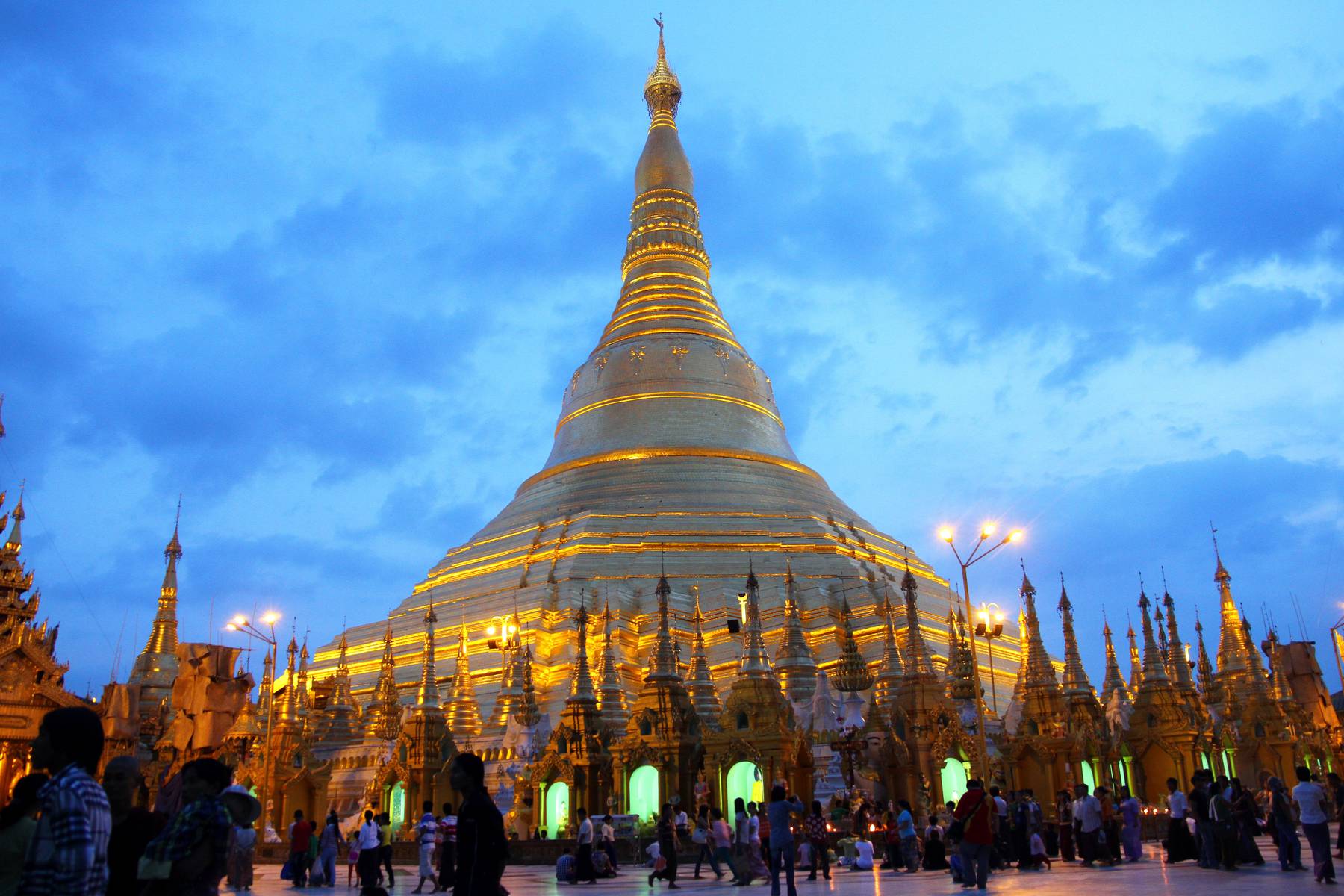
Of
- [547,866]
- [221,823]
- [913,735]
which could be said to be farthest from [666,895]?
[913,735]

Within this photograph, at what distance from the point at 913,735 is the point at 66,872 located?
2149cm

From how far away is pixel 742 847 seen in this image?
1520cm

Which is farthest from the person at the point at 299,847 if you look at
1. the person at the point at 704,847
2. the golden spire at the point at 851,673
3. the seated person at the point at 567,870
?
the golden spire at the point at 851,673

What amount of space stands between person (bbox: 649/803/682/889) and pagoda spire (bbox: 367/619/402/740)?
14.9m

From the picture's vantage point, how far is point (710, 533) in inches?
1580

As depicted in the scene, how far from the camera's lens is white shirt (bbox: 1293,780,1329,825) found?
37.9 ft

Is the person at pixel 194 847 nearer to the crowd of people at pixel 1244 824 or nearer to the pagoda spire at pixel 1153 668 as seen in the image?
the crowd of people at pixel 1244 824

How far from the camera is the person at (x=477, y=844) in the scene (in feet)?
21.7

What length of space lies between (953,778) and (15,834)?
22.8 meters

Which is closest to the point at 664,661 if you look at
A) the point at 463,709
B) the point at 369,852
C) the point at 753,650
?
the point at 753,650

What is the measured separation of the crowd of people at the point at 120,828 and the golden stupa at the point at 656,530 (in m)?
22.8

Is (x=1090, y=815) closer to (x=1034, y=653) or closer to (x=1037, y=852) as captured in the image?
(x=1037, y=852)

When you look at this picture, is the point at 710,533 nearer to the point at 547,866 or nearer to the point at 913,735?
the point at 913,735

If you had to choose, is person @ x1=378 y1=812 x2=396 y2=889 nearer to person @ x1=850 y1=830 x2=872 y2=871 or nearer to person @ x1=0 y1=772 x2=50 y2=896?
person @ x1=850 y1=830 x2=872 y2=871
